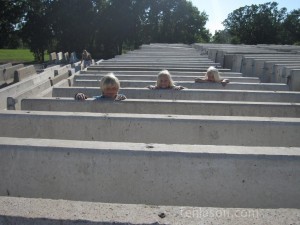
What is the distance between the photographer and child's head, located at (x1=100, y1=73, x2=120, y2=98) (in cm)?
528

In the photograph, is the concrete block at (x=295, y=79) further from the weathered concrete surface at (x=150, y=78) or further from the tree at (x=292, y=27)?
the tree at (x=292, y=27)

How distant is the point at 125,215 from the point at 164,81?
4237 mm

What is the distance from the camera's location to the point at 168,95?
6.32 meters

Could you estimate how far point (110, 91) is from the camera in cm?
544

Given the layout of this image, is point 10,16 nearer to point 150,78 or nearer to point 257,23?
point 150,78

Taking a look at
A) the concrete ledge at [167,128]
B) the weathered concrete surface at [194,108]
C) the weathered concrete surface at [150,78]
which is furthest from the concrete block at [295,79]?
the concrete ledge at [167,128]

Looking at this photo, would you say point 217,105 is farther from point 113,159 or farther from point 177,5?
point 177,5

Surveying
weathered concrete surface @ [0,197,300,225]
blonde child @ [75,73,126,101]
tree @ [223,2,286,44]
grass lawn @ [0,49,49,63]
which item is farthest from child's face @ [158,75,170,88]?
tree @ [223,2,286,44]

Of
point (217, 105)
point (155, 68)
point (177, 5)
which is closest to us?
point (217, 105)

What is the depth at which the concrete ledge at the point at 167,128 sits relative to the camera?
168 inches

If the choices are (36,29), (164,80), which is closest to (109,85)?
(164,80)

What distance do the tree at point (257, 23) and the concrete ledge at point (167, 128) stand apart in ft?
208

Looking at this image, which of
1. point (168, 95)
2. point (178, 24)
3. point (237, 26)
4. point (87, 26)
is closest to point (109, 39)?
point (87, 26)

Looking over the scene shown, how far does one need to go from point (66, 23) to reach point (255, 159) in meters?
43.0
